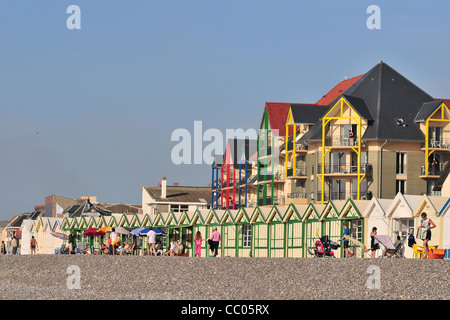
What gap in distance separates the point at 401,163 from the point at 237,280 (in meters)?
37.5

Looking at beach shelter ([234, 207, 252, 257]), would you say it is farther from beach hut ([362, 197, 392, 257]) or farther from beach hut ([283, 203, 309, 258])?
beach hut ([362, 197, 392, 257])

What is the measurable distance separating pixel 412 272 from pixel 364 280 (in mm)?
1443

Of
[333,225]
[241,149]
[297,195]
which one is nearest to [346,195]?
[297,195]

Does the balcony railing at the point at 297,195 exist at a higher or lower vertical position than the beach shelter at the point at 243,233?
higher

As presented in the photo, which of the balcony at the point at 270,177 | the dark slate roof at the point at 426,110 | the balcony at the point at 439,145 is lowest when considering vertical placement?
the balcony at the point at 270,177

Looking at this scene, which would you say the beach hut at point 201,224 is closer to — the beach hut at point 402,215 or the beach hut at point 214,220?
the beach hut at point 214,220

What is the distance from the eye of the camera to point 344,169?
222 feet

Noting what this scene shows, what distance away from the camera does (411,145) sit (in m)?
67.4

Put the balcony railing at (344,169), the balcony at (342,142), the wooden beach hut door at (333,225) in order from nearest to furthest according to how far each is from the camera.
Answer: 1. the wooden beach hut door at (333,225)
2. the balcony railing at (344,169)
3. the balcony at (342,142)

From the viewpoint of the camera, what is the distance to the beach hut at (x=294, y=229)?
1954 inches

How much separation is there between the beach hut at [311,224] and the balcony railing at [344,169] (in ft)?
60.0

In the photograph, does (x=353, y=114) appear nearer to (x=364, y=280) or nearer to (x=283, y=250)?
(x=283, y=250)

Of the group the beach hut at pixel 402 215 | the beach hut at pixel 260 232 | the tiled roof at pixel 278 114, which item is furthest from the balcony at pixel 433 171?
the beach hut at pixel 402 215

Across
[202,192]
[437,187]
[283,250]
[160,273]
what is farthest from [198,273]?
[202,192]
